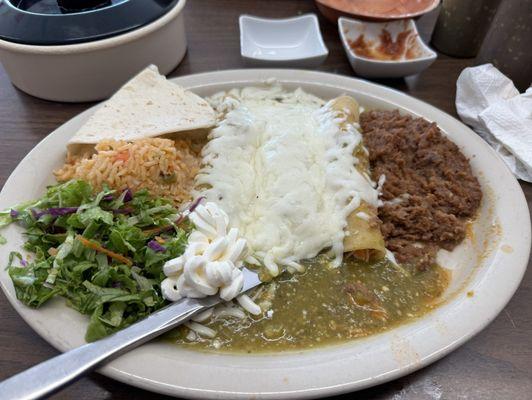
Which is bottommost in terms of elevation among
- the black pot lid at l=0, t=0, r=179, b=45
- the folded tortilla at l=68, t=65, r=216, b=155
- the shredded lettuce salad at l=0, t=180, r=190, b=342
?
the shredded lettuce salad at l=0, t=180, r=190, b=342

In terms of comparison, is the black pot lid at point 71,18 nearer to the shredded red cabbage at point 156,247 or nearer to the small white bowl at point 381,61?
the small white bowl at point 381,61

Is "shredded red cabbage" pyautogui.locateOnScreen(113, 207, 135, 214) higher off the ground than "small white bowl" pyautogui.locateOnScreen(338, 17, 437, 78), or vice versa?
"small white bowl" pyautogui.locateOnScreen(338, 17, 437, 78)

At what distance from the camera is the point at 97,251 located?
1.18 metres

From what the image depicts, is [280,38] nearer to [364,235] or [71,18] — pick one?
[71,18]

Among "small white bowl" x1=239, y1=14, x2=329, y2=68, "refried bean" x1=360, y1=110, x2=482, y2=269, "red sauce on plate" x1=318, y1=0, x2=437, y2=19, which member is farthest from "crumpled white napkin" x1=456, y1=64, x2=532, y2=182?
"small white bowl" x1=239, y1=14, x2=329, y2=68

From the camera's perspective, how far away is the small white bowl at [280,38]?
2.37 m

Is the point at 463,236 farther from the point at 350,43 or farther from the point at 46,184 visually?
the point at 46,184

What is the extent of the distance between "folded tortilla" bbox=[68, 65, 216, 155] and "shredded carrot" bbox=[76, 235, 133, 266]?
18.5 inches


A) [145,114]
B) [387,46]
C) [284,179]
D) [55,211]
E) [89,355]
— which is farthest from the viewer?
[387,46]

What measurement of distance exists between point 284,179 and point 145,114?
0.66 metres

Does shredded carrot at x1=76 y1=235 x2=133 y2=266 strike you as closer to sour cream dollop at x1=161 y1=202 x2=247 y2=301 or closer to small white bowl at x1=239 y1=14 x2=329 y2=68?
sour cream dollop at x1=161 y1=202 x2=247 y2=301

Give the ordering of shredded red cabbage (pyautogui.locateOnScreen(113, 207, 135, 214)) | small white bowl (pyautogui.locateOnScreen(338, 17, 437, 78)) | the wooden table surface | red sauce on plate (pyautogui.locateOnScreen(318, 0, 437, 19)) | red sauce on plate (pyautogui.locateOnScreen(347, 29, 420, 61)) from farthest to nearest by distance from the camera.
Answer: red sauce on plate (pyautogui.locateOnScreen(318, 0, 437, 19)) < red sauce on plate (pyautogui.locateOnScreen(347, 29, 420, 61)) < small white bowl (pyautogui.locateOnScreen(338, 17, 437, 78)) < shredded red cabbage (pyautogui.locateOnScreen(113, 207, 135, 214)) < the wooden table surface

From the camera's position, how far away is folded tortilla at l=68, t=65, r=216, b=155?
1.52 metres

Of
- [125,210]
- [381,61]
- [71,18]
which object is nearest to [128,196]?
[125,210]
